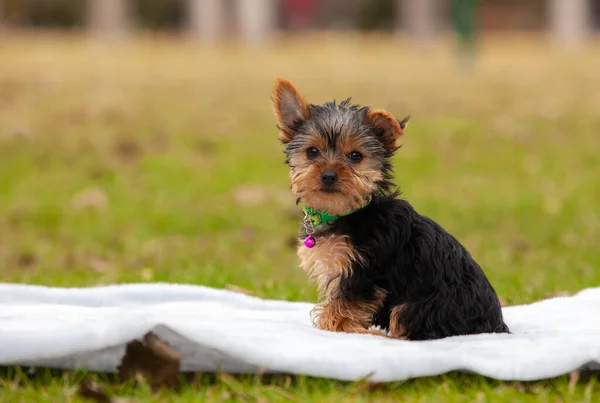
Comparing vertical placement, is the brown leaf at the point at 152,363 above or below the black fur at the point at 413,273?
below

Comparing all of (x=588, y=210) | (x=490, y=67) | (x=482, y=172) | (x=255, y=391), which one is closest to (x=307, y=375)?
(x=255, y=391)

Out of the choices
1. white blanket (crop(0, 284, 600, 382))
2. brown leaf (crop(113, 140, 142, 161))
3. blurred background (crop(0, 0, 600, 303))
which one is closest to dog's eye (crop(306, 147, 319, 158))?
white blanket (crop(0, 284, 600, 382))

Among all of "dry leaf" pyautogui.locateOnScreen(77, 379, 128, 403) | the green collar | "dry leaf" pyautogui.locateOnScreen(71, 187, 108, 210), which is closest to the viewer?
"dry leaf" pyautogui.locateOnScreen(77, 379, 128, 403)

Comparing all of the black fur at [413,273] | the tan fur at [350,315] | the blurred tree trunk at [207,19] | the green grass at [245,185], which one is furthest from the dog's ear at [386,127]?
the blurred tree trunk at [207,19]

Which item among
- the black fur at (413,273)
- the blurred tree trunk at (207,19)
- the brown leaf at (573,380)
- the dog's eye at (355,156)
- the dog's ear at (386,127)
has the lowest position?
the blurred tree trunk at (207,19)

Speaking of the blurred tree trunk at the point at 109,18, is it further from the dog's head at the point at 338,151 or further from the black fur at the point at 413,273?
the black fur at the point at 413,273

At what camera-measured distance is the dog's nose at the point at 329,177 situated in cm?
406

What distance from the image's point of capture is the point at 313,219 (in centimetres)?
439

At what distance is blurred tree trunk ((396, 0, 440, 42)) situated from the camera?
35.9 metres

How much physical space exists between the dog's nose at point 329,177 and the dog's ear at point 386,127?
1.15 ft

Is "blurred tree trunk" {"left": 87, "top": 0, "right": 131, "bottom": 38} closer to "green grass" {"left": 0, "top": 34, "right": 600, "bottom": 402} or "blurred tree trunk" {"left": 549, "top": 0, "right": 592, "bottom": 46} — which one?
"green grass" {"left": 0, "top": 34, "right": 600, "bottom": 402}

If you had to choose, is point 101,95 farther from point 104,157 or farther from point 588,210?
point 588,210

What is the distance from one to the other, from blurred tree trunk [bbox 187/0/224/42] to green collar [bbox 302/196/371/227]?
105 feet

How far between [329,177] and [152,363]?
1082mm
